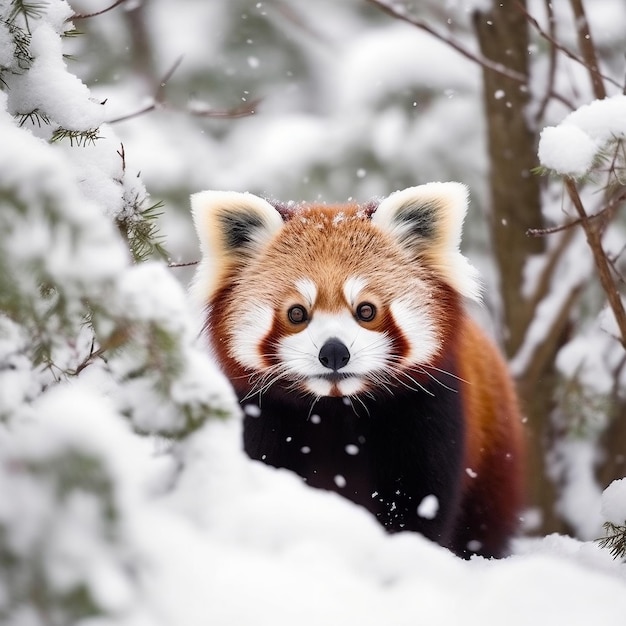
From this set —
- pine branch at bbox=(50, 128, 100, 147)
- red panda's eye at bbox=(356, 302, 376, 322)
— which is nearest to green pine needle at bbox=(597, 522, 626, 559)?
red panda's eye at bbox=(356, 302, 376, 322)

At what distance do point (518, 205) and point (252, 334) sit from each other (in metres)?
2.73

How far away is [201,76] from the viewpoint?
7.44m

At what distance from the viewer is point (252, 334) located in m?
2.73

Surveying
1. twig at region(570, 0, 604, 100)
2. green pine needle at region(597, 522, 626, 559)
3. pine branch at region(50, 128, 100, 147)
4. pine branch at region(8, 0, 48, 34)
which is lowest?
green pine needle at region(597, 522, 626, 559)

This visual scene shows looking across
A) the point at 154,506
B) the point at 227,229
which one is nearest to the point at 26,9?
the point at 227,229

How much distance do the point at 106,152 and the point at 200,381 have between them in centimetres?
132

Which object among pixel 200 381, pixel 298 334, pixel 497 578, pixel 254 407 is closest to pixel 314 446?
pixel 254 407

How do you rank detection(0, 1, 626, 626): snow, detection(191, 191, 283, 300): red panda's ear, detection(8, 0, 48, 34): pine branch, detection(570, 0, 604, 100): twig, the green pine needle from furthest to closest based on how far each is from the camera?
detection(570, 0, 604, 100): twig, detection(191, 191, 283, 300): red panda's ear, the green pine needle, detection(8, 0, 48, 34): pine branch, detection(0, 1, 626, 626): snow

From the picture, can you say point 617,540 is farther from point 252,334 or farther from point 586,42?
point 586,42

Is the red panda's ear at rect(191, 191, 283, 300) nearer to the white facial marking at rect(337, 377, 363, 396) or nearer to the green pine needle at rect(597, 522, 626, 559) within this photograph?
the white facial marking at rect(337, 377, 363, 396)

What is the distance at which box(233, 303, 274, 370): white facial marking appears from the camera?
269 cm

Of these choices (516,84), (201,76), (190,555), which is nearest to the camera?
(190,555)

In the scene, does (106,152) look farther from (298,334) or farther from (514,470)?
(514,470)

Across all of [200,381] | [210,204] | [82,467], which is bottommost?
[82,467]
